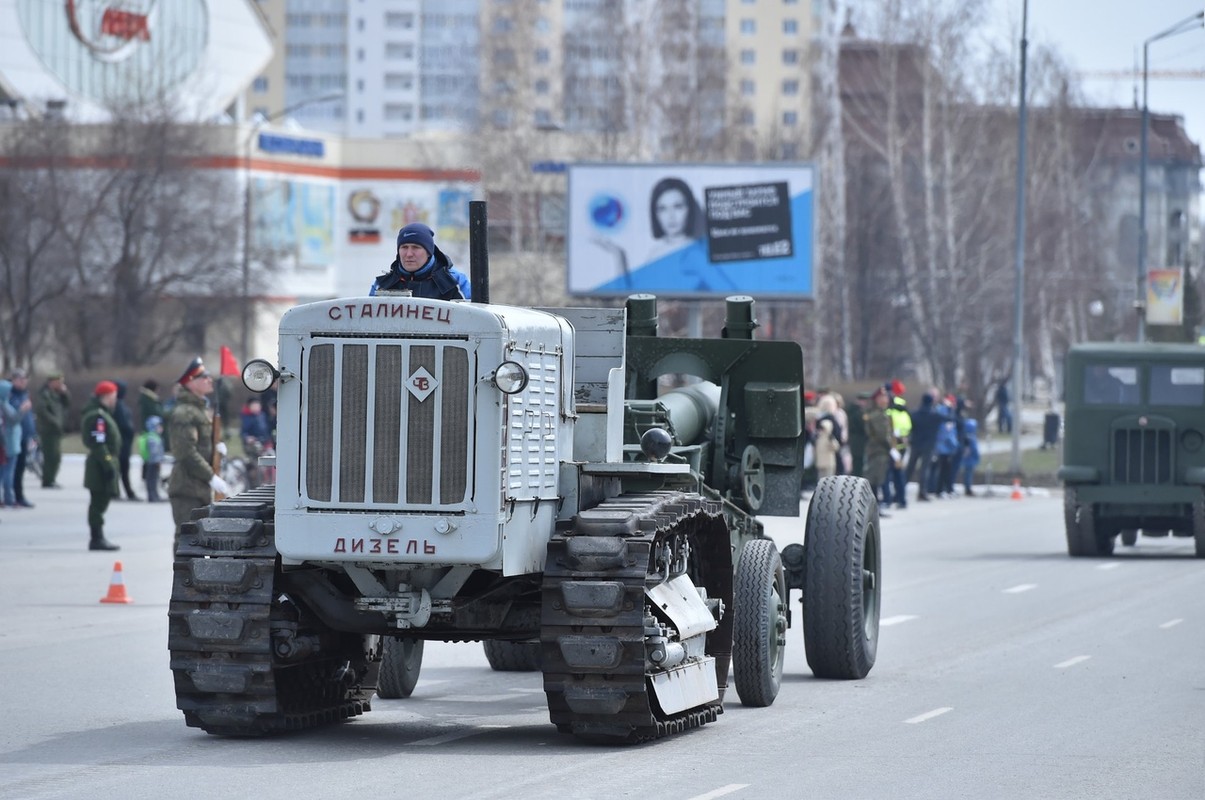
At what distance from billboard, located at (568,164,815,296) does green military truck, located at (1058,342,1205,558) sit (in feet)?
60.1

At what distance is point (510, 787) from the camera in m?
8.79

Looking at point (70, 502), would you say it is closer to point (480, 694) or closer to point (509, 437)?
point (480, 694)

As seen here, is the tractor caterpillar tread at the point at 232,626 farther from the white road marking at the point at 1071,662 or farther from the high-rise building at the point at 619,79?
the high-rise building at the point at 619,79

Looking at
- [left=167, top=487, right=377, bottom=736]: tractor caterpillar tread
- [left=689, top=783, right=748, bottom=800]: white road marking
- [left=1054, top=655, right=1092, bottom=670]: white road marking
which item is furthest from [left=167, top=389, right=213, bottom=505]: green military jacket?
[left=689, top=783, right=748, bottom=800]: white road marking

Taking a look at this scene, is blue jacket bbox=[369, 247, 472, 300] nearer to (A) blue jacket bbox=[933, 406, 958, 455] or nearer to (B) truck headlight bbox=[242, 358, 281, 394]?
(B) truck headlight bbox=[242, 358, 281, 394]

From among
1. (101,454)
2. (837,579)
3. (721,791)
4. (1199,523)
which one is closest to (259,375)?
(721,791)

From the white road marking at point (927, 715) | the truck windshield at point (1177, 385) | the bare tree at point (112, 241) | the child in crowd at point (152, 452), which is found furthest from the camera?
the bare tree at point (112, 241)

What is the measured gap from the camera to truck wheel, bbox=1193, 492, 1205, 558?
930 inches

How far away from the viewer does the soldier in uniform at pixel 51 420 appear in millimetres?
30344

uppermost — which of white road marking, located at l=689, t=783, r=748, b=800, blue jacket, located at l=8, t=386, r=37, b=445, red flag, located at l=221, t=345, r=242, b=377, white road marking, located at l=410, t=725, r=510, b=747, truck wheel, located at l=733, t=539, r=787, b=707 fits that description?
red flag, located at l=221, t=345, r=242, b=377

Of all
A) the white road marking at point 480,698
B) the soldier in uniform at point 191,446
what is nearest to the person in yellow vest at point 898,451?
the soldier in uniform at point 191,446

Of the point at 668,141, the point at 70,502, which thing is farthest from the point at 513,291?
the point at 70,502

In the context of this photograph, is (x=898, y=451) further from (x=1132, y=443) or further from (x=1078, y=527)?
(x=1132, y=443)

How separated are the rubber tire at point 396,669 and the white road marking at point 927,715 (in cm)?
275
